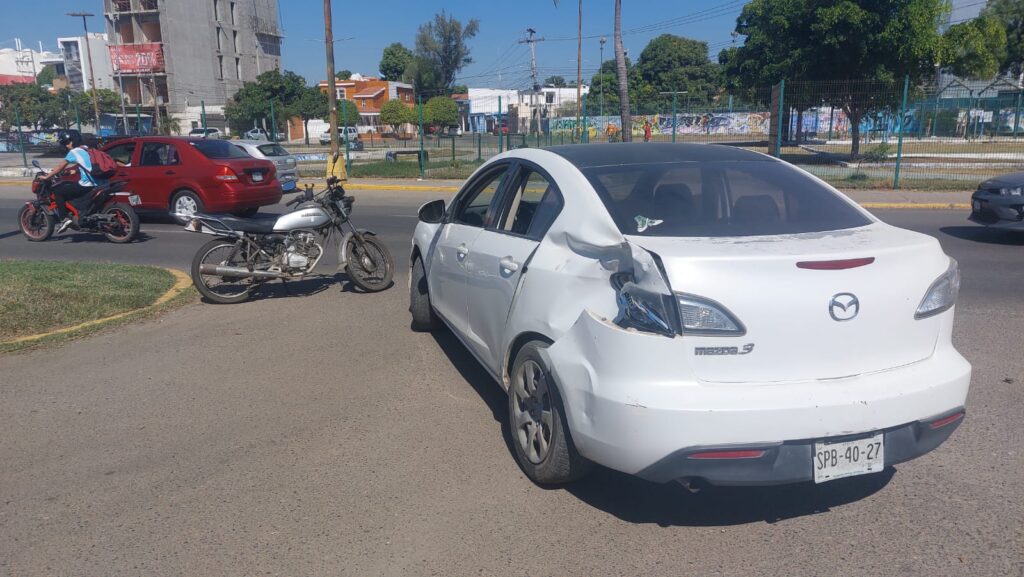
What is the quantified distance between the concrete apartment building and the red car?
54812 millimetres

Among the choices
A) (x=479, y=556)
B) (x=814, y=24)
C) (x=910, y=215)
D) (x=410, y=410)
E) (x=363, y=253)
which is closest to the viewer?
(x=479, y=556)

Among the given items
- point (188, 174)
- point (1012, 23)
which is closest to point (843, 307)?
point (188, 174)

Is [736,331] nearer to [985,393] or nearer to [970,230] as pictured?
[985,393]

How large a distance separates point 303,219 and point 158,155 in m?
7.87

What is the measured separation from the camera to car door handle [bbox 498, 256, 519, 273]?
14.3 ft

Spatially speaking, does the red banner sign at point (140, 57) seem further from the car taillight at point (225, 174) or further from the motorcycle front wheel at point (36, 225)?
the motorcycle front wheel at point (36, 225)

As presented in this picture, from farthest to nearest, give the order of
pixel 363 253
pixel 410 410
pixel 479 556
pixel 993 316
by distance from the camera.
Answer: pixel 363 253
pixel 993 316
pixel 410 410
pixel 479 556

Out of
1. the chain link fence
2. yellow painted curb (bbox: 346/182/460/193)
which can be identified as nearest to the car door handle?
the chain link fence

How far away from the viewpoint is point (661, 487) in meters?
4.07

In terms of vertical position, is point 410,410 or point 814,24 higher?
point 814,24

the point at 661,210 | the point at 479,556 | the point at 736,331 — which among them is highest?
the point at 661,210

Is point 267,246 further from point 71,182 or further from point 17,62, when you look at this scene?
point 17,62

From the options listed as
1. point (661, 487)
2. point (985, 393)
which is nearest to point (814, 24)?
point (985, 393)

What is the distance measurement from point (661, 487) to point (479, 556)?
3.59 ft
